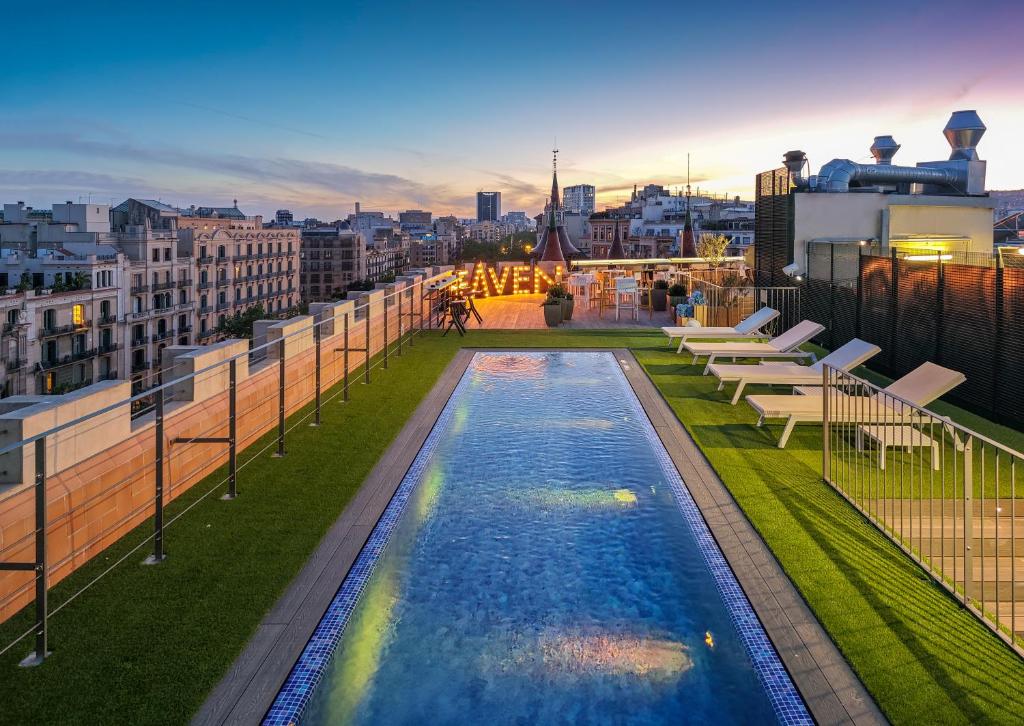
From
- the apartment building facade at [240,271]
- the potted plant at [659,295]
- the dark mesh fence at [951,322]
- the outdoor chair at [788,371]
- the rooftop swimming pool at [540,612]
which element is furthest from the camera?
the apartment building facade at [240,271]

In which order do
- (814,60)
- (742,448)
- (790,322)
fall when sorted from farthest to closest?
(814,60) → (790,322) → (742,448)

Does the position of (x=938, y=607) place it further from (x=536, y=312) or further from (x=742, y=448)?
(x=536, y=312)

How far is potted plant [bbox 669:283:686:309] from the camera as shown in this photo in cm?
1791

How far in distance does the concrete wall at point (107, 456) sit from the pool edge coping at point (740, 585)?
43.5 inches

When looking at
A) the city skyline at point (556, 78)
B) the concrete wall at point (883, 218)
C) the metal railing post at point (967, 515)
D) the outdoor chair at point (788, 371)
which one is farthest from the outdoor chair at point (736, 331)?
the city skyline at point (556, 78)

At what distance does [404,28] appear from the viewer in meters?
23.3

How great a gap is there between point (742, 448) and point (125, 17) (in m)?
34.8

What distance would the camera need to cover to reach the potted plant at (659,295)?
19.9m

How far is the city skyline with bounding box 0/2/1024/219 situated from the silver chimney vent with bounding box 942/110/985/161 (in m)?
0.65

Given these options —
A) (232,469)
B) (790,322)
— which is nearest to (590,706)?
(232,469)

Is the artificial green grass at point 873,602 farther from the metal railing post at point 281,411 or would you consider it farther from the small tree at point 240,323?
the small tree at point 240,323

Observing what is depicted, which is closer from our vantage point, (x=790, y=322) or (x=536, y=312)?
(x=790, y=322)

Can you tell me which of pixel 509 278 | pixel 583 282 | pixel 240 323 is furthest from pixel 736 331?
pixel 240 323

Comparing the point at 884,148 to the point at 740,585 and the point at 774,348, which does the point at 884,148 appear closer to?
the point at 774,348
